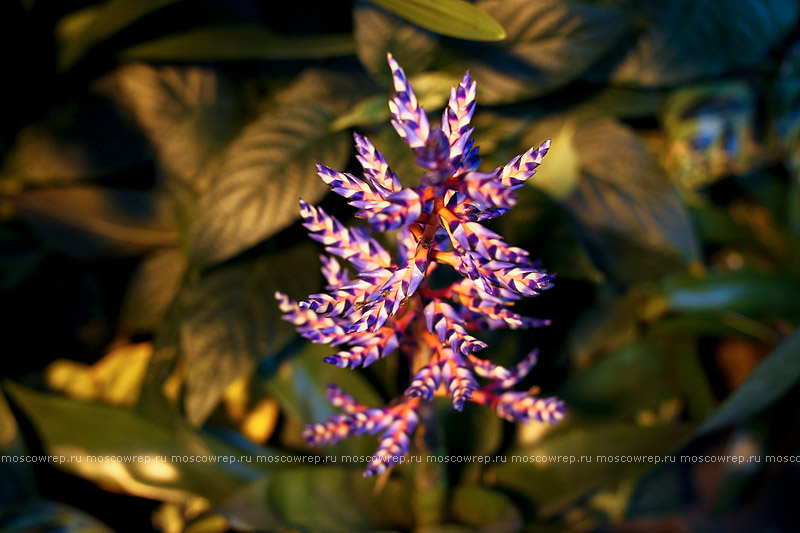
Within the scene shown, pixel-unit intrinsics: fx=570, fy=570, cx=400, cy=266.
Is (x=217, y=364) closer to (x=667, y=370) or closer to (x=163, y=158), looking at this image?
(x=163, y=158)

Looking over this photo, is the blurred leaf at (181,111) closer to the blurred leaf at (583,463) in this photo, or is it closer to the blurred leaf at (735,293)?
the blurred leaf at (583,463)

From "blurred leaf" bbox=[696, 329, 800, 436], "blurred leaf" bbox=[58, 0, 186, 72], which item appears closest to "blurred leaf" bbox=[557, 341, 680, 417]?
"blurred leaf" bbox=[696, 329, 800, 436]

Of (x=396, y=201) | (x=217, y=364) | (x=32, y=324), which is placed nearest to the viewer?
(x=396, y=201)

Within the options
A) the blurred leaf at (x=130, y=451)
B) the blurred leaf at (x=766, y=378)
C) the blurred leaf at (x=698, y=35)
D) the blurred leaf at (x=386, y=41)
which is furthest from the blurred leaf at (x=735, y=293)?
the blurred leaf at (x=130, y=451)

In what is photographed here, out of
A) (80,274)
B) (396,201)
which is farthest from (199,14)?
(396,201)

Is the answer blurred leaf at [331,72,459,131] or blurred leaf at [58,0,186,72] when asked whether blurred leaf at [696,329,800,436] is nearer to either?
blurred leaf at [331,72,459,131]
